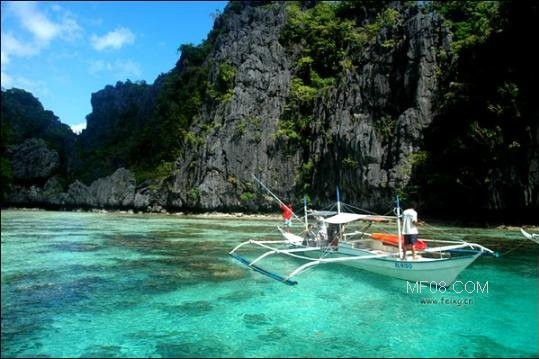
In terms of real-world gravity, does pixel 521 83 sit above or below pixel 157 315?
above

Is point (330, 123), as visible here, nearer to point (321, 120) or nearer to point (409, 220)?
point (321, 120)

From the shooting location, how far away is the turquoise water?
7898 millimetres

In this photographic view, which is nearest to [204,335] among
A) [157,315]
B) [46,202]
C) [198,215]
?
[157,315]

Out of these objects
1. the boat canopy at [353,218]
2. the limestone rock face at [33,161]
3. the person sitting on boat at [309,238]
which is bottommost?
the person sitting on boat at [309,238]

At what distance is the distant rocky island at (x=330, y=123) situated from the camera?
32.4 metres

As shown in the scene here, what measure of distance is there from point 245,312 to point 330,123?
37.7 metres

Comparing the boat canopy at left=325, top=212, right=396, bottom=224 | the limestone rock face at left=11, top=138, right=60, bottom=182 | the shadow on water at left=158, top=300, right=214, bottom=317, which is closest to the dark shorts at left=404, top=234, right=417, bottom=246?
the boat canopy at left=325, top=212, right=396, bottom=224

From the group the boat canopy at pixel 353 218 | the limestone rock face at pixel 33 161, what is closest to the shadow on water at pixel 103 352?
the boat canopy at pixel 353 218

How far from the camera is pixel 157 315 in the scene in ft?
32.0

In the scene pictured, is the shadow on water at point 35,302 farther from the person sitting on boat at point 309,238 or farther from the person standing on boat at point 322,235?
the person standing on boat at point 322,235

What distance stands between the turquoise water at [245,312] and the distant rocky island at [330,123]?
62.4 ft

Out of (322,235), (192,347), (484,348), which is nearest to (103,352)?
(192,347)

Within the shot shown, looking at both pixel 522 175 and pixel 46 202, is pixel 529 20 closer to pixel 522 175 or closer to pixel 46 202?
pixel 522 175

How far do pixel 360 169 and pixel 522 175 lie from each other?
557 inches
